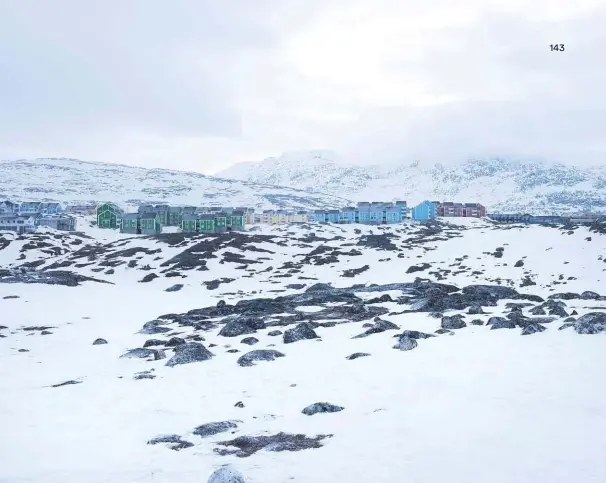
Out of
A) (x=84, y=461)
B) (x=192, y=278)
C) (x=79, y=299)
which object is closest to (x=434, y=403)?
(x=84, y=461)

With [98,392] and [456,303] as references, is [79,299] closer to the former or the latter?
[98,392]

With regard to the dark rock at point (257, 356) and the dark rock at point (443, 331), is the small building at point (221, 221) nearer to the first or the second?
the dark rock at point (443, 331)

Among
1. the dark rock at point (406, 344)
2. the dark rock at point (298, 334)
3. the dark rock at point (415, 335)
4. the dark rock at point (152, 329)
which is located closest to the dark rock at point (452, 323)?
the dark rock at point (415, 335)

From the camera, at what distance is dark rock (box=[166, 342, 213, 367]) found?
1759cm

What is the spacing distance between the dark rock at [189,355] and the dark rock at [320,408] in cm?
726

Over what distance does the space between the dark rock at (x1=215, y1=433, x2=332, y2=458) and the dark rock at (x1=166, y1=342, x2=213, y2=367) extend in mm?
7752

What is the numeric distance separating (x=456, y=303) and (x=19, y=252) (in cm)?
6977

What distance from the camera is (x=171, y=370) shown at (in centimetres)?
1673

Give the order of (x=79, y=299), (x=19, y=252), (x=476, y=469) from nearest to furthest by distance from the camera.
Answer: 1. (x=476, y=469)
2. (x=79, y=299)
3. (x=19, y=252)

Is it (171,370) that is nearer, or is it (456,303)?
(171,370)

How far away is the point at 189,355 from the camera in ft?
58.9

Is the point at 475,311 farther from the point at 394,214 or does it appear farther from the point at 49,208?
the point at 49,208

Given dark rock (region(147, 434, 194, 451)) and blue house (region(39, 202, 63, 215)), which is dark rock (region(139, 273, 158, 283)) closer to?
dark rock (region(147, 434, 194, 451))

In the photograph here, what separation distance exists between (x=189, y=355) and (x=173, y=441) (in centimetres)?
753
